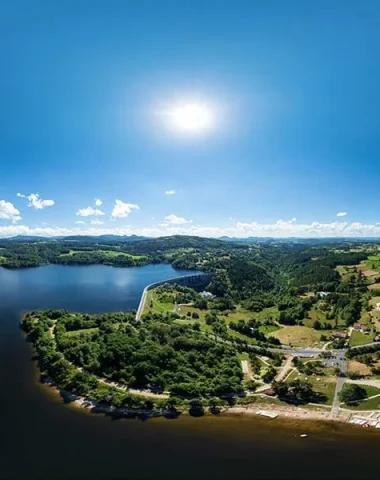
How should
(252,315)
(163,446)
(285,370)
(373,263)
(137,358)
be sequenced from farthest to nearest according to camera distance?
(373,263), (252,315), (285,370), (137,358), (163,446)

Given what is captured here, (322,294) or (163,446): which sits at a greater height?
(322,294)

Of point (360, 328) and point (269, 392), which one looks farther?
point (360, 328)

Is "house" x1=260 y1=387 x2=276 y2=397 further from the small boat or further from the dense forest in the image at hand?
the small boat

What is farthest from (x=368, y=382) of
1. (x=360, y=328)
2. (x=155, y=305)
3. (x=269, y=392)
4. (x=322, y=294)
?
(x=155, y=305)

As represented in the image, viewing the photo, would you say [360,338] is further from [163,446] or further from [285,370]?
[163,446]

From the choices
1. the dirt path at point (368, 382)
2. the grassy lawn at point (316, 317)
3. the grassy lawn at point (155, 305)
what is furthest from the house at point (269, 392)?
the grassy lawn at point (155, 305)

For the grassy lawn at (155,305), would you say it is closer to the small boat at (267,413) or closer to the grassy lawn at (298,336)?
the grassy lawn at (298,336)
